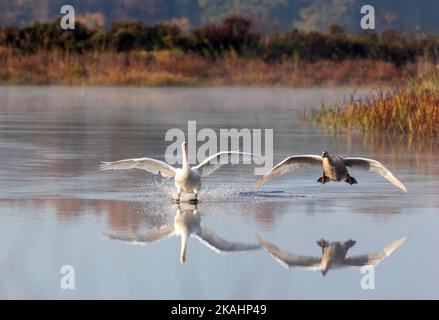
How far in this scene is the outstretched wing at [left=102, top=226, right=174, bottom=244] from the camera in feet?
38.4

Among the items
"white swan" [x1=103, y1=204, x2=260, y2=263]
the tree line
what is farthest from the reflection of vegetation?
the tree line

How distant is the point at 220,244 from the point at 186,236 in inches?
20.7

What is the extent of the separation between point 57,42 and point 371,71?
448 inches

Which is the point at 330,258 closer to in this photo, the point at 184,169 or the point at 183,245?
the point at 183,245

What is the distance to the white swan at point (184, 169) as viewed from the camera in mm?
14023

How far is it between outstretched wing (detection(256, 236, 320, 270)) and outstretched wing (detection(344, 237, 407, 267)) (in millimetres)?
258

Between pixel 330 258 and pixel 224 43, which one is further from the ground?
pixel 224 43

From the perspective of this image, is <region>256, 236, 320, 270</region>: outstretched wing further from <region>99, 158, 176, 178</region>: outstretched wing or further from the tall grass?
the tall grass

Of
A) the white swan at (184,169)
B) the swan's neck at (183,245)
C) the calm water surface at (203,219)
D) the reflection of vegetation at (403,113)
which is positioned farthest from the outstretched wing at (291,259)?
the reflection of vegetation at (403,113)

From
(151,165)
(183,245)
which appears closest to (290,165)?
(151,165)

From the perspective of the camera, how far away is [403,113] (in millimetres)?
22984

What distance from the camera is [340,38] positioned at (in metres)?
52.0

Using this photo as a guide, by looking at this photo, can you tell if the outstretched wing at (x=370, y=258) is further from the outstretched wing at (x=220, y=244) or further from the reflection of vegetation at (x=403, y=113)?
the reflection of vegetation at (x=403, y=113)
